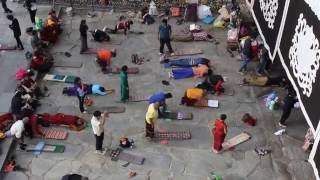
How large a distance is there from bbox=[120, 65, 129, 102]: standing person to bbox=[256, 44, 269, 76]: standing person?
5.18 meters

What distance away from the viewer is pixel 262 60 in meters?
16.7

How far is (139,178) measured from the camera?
12.8 meters

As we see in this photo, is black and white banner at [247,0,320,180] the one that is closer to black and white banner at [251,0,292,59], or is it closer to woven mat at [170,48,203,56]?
black and white banner at [251,0,292,59]

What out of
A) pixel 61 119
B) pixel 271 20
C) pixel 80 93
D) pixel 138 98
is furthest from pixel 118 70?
pixel 271 20

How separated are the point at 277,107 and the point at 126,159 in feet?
18.3

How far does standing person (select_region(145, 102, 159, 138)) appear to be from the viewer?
13.1 m

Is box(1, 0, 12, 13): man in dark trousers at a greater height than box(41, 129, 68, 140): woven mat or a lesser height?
greater

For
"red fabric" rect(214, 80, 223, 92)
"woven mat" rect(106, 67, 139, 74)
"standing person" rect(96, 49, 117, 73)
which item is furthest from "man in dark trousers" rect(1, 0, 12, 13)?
"red fabric" rect(214, 80, 223, 92)

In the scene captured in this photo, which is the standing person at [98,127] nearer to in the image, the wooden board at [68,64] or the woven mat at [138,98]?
the woven mat at [138,98]

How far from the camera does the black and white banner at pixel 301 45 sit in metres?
11.6

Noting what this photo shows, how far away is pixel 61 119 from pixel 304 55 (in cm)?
753

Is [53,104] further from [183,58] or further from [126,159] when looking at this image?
[183,58]

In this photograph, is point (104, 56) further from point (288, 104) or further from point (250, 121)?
point (288, 104)

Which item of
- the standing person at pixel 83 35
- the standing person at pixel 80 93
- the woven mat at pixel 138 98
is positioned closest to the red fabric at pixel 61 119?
the standing person at pixel 80 93
